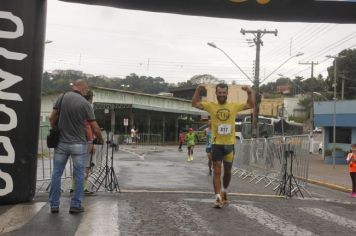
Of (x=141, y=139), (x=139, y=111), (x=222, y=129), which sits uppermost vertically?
(x=139, y=111)

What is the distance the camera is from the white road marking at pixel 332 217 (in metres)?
7.86

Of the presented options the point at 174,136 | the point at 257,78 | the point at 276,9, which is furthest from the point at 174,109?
the point at 276,9

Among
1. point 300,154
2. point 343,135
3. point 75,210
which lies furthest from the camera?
point 343,135

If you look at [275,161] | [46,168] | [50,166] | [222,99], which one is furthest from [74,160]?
[275,161]

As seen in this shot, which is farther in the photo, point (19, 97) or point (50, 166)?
point (50, 166)

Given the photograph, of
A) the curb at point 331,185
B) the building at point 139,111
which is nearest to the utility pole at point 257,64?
the building at point 139,111

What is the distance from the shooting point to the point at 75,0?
9797mm

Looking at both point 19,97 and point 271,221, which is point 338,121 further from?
point 19,97

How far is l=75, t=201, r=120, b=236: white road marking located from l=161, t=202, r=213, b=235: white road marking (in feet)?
2.53

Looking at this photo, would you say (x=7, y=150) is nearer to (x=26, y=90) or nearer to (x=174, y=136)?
(x=26, y=90)

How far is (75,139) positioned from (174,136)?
6130 cm

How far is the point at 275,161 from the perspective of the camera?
54.2ft

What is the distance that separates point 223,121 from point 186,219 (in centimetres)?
211

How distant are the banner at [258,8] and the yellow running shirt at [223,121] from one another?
1.92 m
